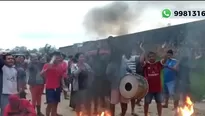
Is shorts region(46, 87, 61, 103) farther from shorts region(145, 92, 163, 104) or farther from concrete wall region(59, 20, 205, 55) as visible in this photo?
concrete wall region(59, 20, 205, 55)

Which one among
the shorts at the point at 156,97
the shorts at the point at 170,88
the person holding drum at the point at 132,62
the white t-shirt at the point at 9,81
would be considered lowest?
the shorts at the point at 156,97

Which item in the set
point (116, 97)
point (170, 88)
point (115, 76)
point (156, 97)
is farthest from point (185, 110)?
point (115, 76)

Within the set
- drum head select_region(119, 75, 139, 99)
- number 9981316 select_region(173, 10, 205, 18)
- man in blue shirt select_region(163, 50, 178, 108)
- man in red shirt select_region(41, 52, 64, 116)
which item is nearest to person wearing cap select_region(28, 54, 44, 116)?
man in red shirt select_region(41, 52, 64, 116)

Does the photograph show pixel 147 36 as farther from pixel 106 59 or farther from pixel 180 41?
pixel 106 59

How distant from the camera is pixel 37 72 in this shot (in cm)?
904

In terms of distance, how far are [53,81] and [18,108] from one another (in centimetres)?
239

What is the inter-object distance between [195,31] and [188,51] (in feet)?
3.10

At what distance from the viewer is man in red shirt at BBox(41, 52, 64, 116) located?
302 inches

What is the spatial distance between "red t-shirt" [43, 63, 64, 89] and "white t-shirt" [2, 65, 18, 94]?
0.81m

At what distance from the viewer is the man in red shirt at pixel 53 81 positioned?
766cm

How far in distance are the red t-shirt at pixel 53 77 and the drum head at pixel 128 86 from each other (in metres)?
1.36

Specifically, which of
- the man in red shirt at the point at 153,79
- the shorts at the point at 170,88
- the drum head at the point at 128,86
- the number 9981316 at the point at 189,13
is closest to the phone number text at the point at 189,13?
the number 9981316 at the point at 189,13

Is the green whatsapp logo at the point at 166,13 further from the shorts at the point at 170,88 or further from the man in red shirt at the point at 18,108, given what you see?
the man in red shirt at the point at 18,108

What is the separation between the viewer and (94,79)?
8125mm
